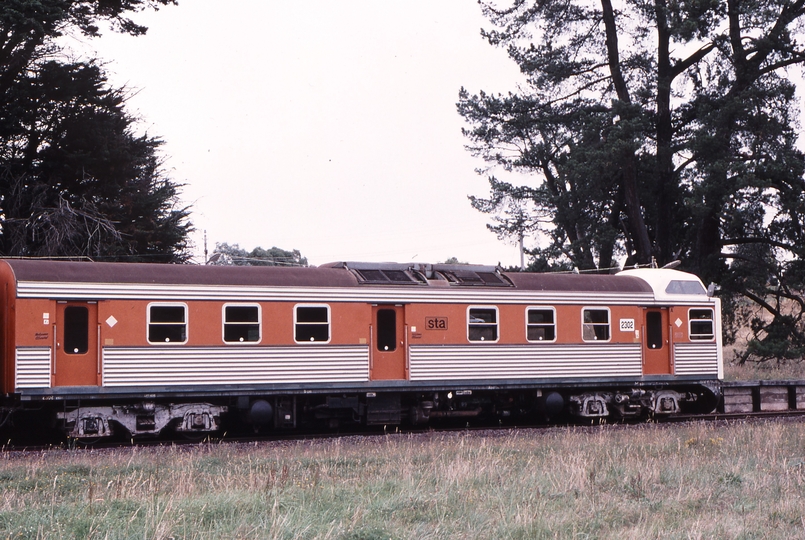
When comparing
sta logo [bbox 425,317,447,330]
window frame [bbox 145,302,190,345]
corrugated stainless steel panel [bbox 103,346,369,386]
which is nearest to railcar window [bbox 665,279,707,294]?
sta logo [bbox 425,317,447,330]

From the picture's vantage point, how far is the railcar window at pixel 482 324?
1880 cm

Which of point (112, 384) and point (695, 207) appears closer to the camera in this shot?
point (112, 384)

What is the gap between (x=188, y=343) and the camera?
16406 mm

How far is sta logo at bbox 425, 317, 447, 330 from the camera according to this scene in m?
18.4

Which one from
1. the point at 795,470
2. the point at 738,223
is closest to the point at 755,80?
the point at 738,223

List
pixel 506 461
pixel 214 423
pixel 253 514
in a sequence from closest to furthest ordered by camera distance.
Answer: pixel 253 514
pixel 506 461
pixel 214 423

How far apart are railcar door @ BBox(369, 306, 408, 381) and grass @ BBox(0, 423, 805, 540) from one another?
8.87 feet

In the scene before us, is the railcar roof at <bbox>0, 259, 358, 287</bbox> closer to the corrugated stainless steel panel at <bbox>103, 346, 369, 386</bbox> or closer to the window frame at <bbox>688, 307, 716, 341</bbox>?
the corrugated stainless steel panel at <bbox>103, 346, 369, 386</bbox>


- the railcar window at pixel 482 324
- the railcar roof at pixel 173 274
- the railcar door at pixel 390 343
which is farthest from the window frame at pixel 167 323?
the railcar window at pixel 482 324

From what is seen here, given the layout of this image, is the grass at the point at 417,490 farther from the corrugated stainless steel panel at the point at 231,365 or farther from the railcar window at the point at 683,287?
the railcar window at the point at 683,287

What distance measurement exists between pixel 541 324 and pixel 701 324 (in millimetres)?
4644

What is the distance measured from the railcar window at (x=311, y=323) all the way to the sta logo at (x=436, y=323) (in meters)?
2.17

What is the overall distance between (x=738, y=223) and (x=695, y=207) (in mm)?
1543

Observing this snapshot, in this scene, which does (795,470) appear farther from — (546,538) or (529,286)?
(529,286)
